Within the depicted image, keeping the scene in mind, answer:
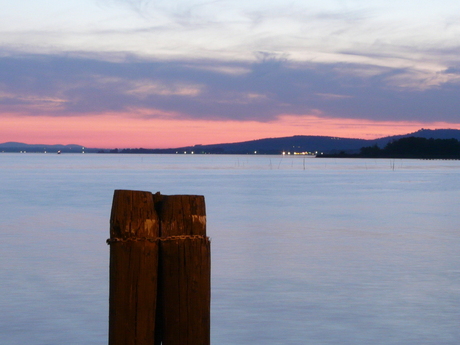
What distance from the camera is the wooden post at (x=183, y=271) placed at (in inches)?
153

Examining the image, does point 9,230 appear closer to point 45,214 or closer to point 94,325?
point 45,214

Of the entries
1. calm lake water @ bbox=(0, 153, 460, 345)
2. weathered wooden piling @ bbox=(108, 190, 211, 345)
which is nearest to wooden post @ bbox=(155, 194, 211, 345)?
weathered wooden piling @ bbox=(108, 190, 211, 345)

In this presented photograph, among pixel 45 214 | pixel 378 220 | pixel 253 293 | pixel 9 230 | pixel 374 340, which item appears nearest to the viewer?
pixel 374 340

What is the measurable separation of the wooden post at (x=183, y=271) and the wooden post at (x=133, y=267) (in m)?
0.07

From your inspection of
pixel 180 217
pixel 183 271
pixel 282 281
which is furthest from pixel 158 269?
pixel 282 281

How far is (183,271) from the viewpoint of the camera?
3.94 meters

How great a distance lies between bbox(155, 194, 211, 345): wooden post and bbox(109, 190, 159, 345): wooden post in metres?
0.07

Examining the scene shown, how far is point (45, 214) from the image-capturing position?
2231cm

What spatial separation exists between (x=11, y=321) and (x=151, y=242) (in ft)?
15.7

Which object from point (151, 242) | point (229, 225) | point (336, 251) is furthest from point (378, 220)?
point (151, 242)

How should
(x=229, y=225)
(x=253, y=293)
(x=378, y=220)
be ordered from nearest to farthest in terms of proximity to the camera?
(x=253, y=293) < (x=229, y=225) < (x=378, y=220)

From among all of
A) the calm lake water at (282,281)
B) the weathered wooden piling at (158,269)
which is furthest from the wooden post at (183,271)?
the calm lake water at (282,281)

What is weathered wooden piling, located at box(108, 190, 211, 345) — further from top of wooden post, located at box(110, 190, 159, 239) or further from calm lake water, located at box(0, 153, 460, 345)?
calm lake water, located at box(0, 153, 460, 345)

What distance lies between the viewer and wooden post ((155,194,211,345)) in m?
3.88
